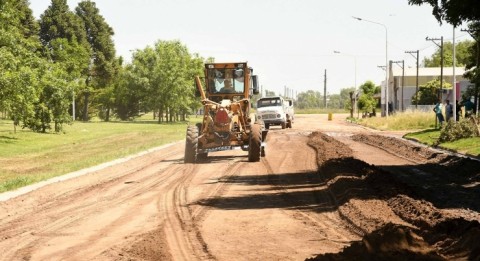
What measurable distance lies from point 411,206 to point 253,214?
2.87m

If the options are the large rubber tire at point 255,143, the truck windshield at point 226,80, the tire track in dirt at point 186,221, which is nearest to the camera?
the tire track in dirt at point 186,221

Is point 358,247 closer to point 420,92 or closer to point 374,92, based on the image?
point 420,92

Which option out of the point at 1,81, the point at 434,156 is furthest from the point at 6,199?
the point at 1,81

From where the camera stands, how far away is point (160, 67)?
9300cm

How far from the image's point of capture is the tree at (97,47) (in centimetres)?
10562

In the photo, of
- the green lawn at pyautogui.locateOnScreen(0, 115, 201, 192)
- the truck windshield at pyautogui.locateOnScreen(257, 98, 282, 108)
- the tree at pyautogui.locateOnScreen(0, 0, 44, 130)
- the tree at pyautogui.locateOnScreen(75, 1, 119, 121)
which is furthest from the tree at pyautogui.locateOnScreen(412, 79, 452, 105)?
the tree at pyautogui.locateOnScreen(0, 0, 44, 130)

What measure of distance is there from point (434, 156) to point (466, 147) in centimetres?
298

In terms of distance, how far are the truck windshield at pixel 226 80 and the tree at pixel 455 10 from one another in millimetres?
6602

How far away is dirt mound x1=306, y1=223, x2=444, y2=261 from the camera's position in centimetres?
797

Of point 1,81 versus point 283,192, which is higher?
point 1,81

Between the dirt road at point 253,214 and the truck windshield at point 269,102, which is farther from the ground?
the truck windshield at point 269,102

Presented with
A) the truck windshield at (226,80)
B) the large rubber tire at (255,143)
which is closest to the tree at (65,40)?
the truck windshield at (226,80)

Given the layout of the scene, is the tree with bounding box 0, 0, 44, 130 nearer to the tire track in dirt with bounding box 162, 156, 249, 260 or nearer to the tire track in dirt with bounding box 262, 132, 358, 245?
the tire track in dirt with bounding box 262, 132, 358, 245

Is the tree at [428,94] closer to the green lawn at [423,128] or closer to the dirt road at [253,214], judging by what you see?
the green lawn at [423,128]
